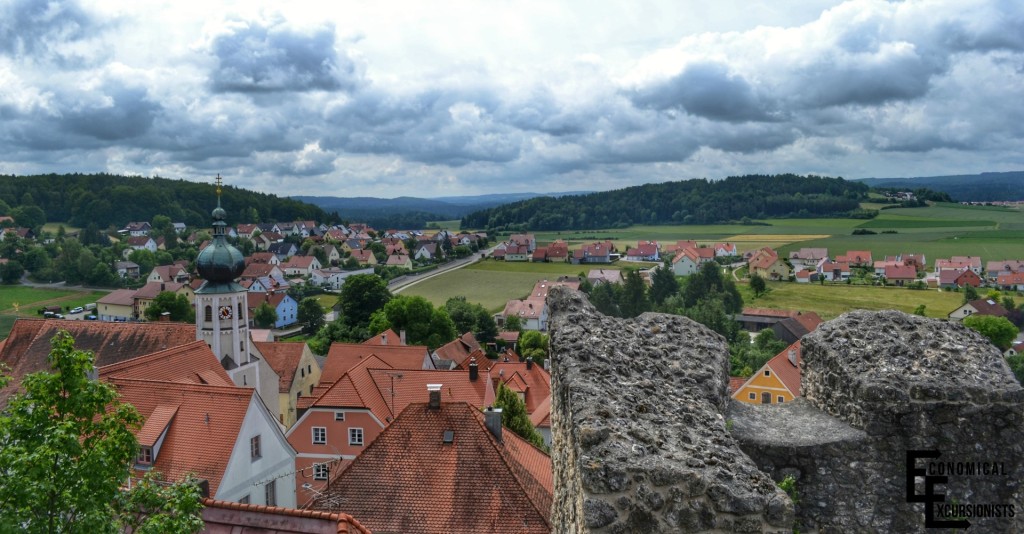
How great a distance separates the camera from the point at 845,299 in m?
58.1

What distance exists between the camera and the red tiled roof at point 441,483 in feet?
44.1

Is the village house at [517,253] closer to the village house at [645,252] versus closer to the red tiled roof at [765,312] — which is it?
the village house at [645,252]

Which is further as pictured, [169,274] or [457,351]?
[169,274]

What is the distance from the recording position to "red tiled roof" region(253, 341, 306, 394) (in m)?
36.3

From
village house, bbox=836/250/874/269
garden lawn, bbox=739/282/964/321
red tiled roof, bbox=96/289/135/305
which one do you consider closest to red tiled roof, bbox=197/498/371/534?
garden lawn, bbox=739/282/964/321

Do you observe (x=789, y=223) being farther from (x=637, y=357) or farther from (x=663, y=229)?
(x=637, y=357)

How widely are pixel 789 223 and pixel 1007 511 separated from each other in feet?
377

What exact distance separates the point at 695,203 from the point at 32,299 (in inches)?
3852

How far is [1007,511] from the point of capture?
5074 millimetres


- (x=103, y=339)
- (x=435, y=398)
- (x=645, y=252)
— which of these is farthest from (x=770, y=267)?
(x=435, y=398)

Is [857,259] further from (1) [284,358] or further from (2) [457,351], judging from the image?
(1) [284,358]

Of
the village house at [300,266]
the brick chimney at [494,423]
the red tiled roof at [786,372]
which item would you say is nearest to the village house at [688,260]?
the red tiled roof at [786,372]
